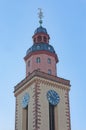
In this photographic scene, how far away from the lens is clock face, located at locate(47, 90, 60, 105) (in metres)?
54.0

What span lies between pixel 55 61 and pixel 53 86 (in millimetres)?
4914

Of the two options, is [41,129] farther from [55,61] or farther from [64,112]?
[55,61]

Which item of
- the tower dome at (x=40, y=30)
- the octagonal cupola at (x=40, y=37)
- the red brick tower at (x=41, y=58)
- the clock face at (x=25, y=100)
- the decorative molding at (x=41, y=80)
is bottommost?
the clock face at (x=25, y=100)

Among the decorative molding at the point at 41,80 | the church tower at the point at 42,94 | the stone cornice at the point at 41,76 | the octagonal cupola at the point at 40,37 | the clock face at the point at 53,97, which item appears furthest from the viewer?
the octagonal cupola at the point at 40,37

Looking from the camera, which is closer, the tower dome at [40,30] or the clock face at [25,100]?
the clock face at [25,100]

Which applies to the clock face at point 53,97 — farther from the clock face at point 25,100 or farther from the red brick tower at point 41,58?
the red brick tower at point 41,58

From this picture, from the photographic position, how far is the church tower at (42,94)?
172ft

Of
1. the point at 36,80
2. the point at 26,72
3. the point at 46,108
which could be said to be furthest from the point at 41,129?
the point at 26,72

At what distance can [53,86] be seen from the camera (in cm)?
5559

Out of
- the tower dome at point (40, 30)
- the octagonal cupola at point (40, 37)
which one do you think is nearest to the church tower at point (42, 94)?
the octagonal cupola at point (40, 37)

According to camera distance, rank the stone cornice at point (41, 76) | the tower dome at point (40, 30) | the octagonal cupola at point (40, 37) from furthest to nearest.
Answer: the tower dome at point (40, 30)
the octagonal cupola at point (40, 37)
the stone cornice at point (41, 76)

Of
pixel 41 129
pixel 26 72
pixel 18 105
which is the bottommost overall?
pixel 41 129

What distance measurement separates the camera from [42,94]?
176 ft

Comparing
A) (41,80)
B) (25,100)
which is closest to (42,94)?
(41,80)
